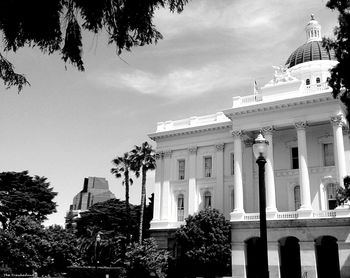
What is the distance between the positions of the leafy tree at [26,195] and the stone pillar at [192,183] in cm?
2494

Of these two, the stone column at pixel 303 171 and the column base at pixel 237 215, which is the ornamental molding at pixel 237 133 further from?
the column base at pixel 237 215

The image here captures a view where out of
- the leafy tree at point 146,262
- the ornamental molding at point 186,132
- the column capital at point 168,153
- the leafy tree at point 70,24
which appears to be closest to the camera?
the leafy tree at point 70,24

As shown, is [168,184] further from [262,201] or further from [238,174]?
[262,201]

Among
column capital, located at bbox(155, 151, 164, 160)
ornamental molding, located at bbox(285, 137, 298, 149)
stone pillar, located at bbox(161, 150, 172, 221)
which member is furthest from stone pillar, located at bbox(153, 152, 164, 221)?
ornamental molding, located at bbox(285, 137, 298, 149)

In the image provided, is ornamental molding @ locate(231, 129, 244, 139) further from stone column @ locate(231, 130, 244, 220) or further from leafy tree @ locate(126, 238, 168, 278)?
leafy tree @ locate(126, 238, 168, 278)

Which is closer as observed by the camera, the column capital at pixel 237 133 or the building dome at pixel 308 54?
the column capital at pixel 237 133

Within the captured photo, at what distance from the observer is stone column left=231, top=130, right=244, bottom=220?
4291 cm

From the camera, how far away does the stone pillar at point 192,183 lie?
48406mm

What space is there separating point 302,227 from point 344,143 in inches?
356

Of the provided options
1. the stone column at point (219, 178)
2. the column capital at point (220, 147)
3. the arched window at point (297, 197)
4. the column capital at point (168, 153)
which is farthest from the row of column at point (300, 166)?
the column capital at point (168, 153)

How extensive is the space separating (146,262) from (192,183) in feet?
32.7

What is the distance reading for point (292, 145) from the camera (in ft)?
148

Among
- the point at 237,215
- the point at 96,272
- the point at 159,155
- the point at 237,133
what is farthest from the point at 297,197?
the point at 96,272

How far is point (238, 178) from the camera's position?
43656 millimetres
